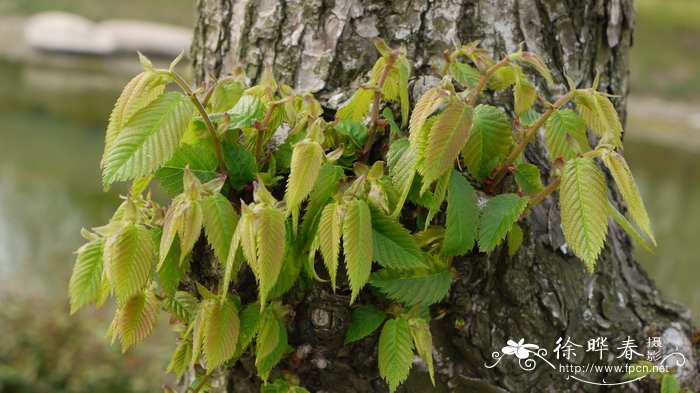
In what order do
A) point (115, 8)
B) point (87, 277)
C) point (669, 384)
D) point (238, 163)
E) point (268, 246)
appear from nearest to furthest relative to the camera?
point (268, 246) → point (87, 277) → point (238, 163) → point (669, 384) → point (115, 8)

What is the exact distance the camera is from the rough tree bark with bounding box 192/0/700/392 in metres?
1.45

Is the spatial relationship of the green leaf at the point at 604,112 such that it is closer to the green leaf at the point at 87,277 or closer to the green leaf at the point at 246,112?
the green leaf at the point at 246,112

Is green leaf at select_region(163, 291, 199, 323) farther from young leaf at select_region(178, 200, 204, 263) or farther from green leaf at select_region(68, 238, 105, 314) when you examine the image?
young leaf at select_region(178, 200, 204, 263)

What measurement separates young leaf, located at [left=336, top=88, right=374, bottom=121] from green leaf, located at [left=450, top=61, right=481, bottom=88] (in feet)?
0.59

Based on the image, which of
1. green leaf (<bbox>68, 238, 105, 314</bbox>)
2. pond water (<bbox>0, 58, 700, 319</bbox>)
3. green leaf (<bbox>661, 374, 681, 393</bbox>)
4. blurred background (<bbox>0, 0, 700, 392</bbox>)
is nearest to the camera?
green leaf (<bbox>68, 238, 105, 314</bbox>)

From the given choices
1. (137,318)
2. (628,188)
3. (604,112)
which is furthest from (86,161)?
(628,188)

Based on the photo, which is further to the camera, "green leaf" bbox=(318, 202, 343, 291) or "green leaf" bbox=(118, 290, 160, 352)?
"green leaf" bbox=(118, 290, 160, 352)

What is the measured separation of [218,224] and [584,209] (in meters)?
0.65

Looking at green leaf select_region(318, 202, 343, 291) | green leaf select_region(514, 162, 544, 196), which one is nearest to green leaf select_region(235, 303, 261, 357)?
green leaf select_region(318, 202, 343, 291)

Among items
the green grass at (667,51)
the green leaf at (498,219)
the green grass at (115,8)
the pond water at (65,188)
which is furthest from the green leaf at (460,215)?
the green grass at (115,8)

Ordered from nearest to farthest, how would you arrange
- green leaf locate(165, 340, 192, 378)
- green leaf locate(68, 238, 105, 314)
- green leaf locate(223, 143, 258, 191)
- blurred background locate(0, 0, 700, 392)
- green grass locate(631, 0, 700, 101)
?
green leaf locate(68, 238, 105, 314), green leaf locate(223, 143, 258, 191), green leaf locate(165, 340, 192, 378), blurred background locate(0, 0, 700, 392), green grass locate(631, 0, 700, 101)

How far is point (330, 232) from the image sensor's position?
117 centimetres

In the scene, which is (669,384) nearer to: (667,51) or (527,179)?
(527,179)

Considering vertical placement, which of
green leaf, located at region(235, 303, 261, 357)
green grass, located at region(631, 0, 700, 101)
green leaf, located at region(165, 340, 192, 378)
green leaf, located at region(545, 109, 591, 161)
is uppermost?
green leaf, located at region(545, 109, 591, 161)
